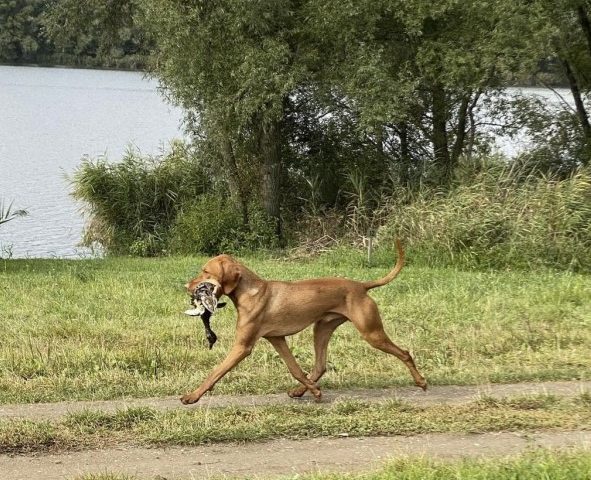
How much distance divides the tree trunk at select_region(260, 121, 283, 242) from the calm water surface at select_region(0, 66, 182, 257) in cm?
472

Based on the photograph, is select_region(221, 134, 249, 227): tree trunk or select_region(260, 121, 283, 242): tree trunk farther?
select_region(221, 134, 249, 227): tree trunk

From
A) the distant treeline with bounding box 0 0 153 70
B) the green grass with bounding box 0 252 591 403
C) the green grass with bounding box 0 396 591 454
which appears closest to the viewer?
the green grass with bounding box 0 396 591 454

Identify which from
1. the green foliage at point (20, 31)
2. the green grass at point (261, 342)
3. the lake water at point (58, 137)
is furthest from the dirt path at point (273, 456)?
the green foliage at point (20, 31)

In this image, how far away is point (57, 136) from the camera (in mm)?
41500

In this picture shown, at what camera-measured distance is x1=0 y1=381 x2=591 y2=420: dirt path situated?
6371 millimetres

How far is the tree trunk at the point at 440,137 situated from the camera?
1878cm

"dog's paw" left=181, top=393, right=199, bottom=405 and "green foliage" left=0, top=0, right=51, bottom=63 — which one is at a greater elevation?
"green foliage" left=0, top=0, right=51, bottom=63

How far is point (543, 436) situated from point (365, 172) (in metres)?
14.8

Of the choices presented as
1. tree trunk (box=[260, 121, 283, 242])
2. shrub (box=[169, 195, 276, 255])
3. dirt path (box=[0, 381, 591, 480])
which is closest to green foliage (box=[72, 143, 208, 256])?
shrub (box=[169, 195, 276, 255])

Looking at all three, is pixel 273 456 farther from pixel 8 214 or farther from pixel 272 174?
pixel 272 174

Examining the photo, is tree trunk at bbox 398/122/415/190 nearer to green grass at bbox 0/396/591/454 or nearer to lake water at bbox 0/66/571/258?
lake water at bbox 0/66/571/258

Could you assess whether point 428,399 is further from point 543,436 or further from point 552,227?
point 552,227

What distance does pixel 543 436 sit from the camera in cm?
560

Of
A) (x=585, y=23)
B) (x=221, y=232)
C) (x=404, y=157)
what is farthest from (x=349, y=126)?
(x=585, y=23)
